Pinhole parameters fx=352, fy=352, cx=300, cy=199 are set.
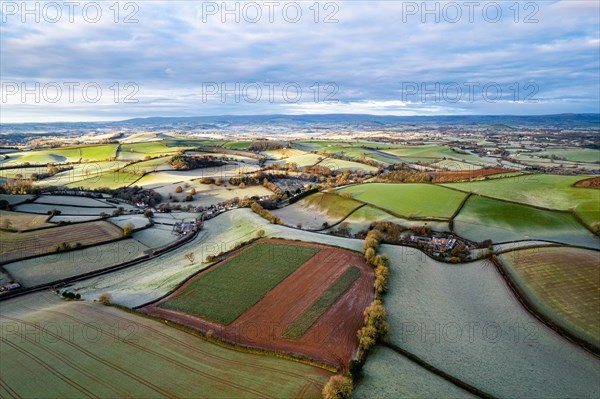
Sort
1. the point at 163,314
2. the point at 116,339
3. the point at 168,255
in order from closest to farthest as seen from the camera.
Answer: the point at 116,339, the point at 163,314, the point at 168,255

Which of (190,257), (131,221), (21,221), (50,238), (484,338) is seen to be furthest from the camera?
(131,221)

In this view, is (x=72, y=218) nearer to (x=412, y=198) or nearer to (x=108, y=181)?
(x=108, y=181)

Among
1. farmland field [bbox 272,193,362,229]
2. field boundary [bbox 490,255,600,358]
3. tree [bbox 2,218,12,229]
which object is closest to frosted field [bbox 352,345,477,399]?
field boundary [bbox 490,255,600,358]

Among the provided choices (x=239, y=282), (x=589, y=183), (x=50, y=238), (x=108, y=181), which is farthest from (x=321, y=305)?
(x=108, y=181)

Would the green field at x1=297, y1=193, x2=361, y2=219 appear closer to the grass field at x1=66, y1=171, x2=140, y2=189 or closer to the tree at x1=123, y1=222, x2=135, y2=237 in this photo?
the tree at x1=123, y1=222, x2=135, y2=237

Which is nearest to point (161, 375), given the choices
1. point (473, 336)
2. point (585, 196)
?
point (473, 336)

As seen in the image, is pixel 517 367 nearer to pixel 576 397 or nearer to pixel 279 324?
pixel 576 397
